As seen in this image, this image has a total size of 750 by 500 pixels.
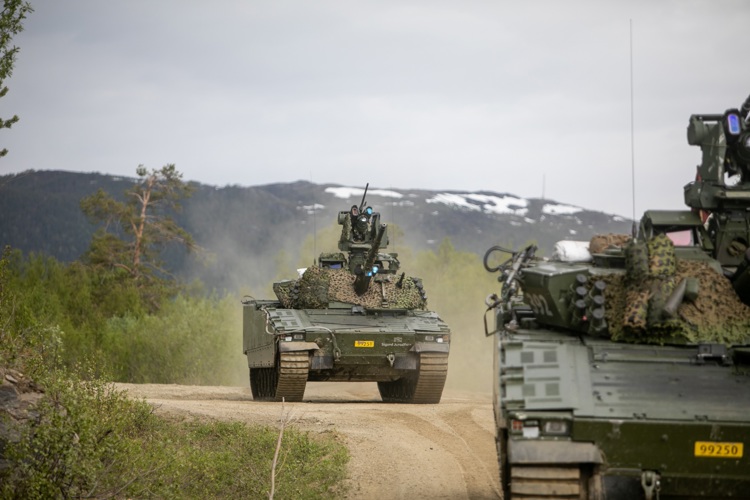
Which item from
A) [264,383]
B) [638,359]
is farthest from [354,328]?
[638,359]

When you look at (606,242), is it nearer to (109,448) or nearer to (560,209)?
(109,448)

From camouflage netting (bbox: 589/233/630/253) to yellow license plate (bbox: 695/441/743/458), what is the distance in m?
2.33

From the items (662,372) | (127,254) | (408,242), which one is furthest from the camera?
(408,242)

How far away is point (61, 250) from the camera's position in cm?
5834

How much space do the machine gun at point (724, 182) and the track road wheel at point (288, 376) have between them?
8.54m

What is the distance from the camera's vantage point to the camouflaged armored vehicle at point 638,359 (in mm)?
8719

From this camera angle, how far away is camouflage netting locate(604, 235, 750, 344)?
9.30 metres

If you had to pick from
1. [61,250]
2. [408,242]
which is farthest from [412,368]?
[408,242]

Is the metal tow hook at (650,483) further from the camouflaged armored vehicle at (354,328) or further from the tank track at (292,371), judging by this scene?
the camouflaged armored vehicle at (354,328)

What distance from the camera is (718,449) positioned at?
8719 millimetres

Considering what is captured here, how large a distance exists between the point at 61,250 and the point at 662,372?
5224cm

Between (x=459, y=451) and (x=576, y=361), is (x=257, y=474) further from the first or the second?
(x=576, y=361)

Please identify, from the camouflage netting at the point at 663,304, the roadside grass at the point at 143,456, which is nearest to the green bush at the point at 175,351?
the roadside grass at the point at 143,456

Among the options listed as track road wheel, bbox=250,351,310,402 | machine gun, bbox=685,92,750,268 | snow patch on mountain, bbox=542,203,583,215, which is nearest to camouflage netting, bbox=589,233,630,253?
machine gun, bbox=685,92,750,268
